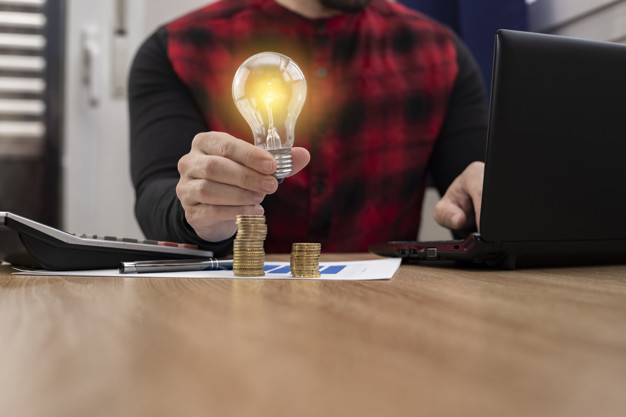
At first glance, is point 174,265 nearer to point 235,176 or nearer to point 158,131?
point 235,176

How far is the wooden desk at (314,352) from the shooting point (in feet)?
0.59

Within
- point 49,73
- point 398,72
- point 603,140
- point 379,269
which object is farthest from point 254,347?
point 49,73

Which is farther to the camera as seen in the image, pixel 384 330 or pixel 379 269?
pixel 379 269

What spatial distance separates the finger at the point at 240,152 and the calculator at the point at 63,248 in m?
0.12

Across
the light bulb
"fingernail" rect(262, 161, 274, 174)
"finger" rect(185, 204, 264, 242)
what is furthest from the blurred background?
"fingernail" rect(262, 161, 274, 174)

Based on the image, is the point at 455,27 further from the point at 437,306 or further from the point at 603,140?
the point at 437,306

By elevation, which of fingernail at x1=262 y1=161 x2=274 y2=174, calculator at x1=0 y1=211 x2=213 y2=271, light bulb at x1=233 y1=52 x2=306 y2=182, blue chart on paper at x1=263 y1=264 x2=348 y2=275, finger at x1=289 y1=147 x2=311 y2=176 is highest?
light bulb at x1=233 y1=52 x2=306 y2=182

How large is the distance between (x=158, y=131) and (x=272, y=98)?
56cm

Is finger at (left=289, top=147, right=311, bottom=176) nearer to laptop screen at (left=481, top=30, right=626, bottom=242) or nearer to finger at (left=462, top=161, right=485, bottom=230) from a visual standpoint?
laptop screen at (left=481, top=30, right=626, bottom=242)

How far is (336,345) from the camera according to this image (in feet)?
0.84

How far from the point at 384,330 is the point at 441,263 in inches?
17.7

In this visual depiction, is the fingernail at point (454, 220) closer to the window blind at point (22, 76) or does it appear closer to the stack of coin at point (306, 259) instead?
the stack of coin at point (306, 259)

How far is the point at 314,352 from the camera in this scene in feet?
0.80

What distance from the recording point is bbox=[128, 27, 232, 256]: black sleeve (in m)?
0.97
